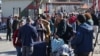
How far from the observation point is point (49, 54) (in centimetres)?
1244

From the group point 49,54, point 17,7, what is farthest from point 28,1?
point 49,54

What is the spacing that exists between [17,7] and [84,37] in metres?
49.2

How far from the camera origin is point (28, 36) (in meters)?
14.5

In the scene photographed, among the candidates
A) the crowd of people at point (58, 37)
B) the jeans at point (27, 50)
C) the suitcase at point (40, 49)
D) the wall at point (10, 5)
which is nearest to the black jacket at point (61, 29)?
the crowd of people at point (58, 37)

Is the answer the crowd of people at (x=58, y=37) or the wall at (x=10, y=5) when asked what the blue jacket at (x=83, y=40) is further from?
the wall at (x=10, y=5)

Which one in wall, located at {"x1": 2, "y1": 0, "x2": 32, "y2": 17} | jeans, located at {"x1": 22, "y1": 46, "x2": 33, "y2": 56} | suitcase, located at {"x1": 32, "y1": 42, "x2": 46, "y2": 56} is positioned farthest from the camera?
wall, located at {"x1": 2, "y1": 0, "x2": 32, "y2": 17}

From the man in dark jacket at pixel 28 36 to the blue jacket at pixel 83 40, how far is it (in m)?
3.36

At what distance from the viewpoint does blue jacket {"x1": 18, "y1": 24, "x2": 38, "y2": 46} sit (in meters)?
14.4

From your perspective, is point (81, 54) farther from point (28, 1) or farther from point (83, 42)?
point (28, 1)

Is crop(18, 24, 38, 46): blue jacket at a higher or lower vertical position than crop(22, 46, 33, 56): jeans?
higher

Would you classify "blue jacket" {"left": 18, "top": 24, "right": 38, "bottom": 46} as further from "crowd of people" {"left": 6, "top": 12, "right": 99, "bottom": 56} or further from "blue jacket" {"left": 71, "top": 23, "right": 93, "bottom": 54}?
"blue jacket" {"left": 71, "top": 23, "right": 93, "bottom": 54}

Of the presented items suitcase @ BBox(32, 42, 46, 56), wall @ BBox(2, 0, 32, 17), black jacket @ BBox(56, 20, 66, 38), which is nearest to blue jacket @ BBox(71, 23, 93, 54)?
suitcase @ BBox(32, 42, 46, 56)

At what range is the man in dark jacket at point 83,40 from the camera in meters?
11.1

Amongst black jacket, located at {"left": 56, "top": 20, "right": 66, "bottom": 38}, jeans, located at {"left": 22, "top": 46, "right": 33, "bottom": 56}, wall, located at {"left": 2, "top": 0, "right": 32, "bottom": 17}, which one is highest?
black jacket, located at {"left": 56, "top": 20, "right": 66, "bottom": 38}
